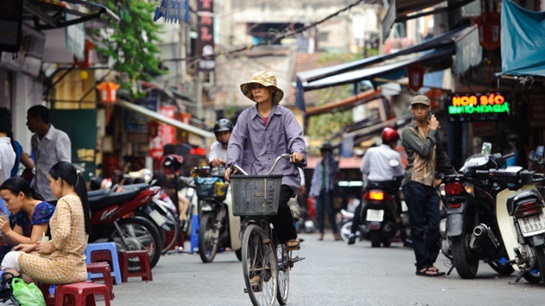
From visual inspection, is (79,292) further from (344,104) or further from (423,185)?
(344,104)

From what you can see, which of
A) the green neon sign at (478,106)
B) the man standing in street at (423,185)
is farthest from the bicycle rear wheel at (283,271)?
the green neon sign at (478,106)

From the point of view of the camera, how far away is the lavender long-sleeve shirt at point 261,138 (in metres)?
9.22

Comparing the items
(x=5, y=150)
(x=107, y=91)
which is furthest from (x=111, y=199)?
(x=107, y=91)

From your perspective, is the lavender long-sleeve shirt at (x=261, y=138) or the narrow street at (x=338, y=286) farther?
the narrow street at (x=338, y=286)

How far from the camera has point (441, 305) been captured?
29.9ft

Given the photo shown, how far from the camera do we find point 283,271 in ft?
29.9

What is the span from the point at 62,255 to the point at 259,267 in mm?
1589

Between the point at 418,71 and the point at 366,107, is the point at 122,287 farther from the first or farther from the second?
the point at 366,107

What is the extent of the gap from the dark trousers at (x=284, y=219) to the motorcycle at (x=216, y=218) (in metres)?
5.18

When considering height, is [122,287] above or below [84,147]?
below

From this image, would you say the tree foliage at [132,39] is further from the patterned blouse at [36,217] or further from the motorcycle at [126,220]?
the patterned blouse at [36,217]

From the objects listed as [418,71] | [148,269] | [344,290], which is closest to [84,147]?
[418,71]

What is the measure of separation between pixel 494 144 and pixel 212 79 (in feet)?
92.4

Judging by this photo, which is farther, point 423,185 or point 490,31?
point 490,31
